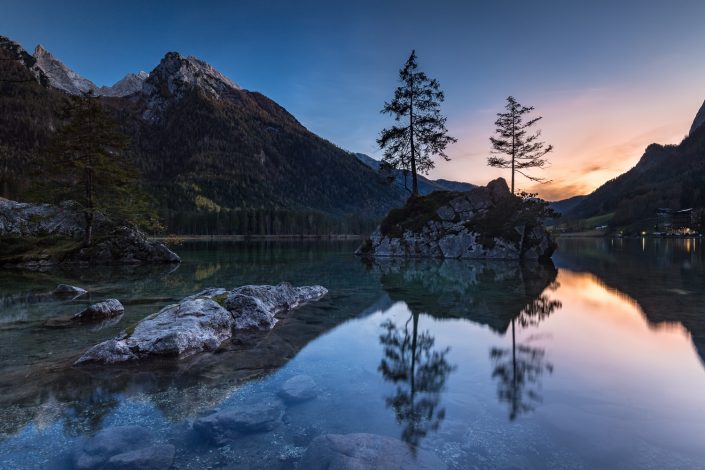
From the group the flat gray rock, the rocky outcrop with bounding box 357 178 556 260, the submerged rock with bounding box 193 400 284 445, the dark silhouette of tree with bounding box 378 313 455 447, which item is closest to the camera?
the flat gray rock

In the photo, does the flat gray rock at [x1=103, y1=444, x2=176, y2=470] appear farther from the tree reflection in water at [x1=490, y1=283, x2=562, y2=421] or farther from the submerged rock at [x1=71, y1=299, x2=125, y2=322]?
the submerged rock at [x1=71, y1=299, x2=125, y2=322]

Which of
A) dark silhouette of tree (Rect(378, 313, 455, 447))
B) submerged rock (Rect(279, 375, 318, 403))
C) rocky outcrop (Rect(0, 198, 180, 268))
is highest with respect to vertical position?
rocky outcrop (Rect(0, 198, 180, 268))

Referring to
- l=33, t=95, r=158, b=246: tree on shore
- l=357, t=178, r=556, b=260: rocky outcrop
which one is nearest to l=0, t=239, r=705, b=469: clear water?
l=33, t=95, r=158, b=246: tree on shore

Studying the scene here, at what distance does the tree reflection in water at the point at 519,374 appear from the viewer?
7027mm

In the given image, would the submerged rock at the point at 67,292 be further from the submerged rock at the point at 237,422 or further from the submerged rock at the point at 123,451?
the submerged rock at the point at 237,422

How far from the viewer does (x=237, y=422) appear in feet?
19.9

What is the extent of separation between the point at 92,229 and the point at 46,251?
17.2 ft

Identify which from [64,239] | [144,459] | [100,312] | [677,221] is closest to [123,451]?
[144,459]

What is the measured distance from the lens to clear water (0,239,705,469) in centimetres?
546

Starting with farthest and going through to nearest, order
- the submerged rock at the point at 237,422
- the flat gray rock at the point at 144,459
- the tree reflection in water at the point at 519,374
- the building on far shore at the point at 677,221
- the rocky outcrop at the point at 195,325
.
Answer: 1. the building on far shore at the point at 677,221
2. the rocky outcrop at the point at 195,325
3. the tree reflection in water at the point at 519,374
4. the submerged rock at the point at 237,422
5. the flat gray rock at the point at 144,459

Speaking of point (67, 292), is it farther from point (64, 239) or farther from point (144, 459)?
point (64, 239)

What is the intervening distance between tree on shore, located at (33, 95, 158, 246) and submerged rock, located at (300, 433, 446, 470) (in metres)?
36.9

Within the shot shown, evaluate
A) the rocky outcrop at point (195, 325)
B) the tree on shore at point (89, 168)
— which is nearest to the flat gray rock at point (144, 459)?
the rocky outcrop at point (195, 325)

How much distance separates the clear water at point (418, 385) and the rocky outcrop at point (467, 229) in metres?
23.9
